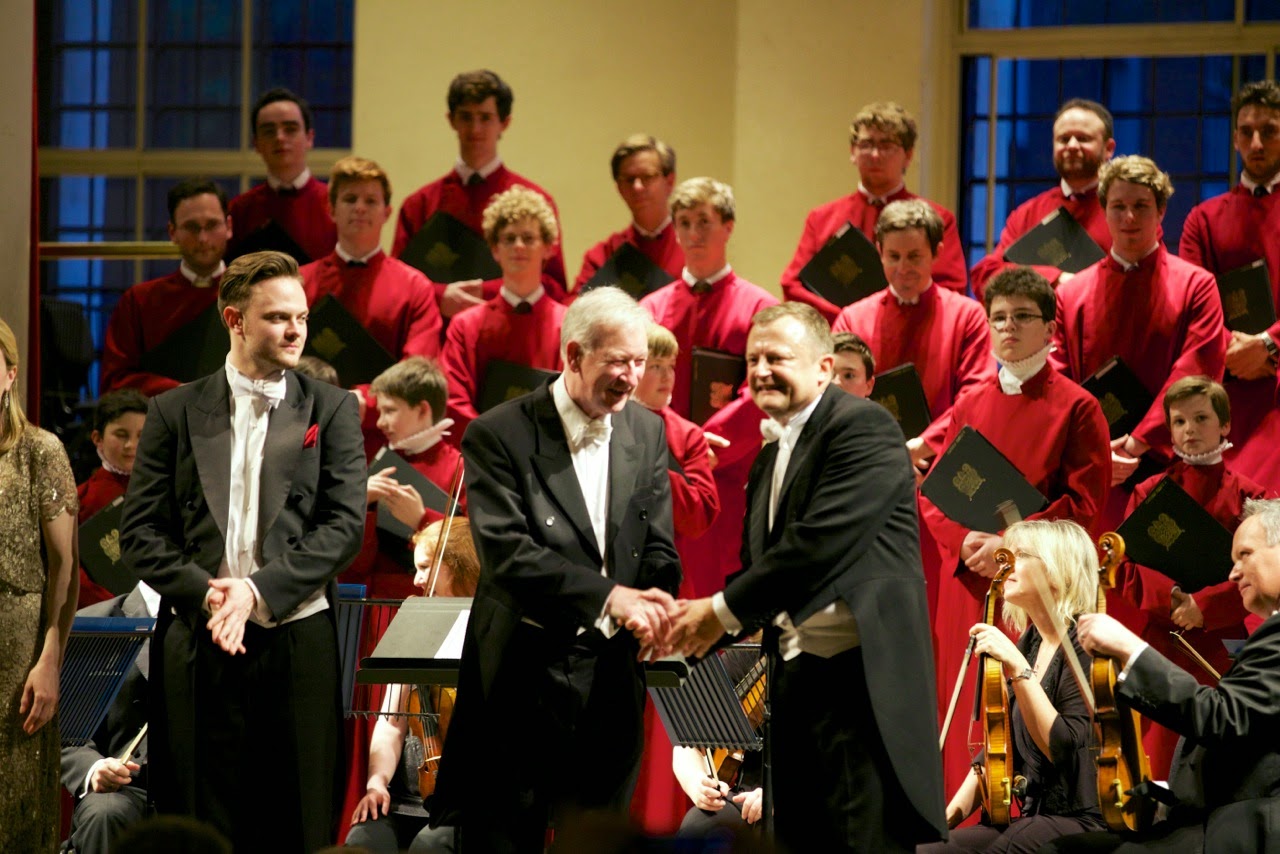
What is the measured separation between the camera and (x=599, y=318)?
354 cm

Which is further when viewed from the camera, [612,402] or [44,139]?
[44,139]

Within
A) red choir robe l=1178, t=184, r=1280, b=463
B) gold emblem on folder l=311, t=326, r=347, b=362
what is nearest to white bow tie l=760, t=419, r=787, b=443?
gold emblem on folder l=311, t=326, r=347, b=362

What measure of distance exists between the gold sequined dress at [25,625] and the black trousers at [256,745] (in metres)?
0.48

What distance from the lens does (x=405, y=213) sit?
288 inches

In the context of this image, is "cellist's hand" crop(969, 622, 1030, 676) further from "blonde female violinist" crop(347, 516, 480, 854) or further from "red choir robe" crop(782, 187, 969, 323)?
"red choir robe" crop(782, 187, 969, 323)

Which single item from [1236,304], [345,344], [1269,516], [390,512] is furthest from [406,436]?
[1236,304]

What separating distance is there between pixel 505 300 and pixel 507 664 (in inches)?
119

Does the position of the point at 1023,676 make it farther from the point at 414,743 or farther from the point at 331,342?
the point at 331,342

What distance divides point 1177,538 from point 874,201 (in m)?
2.21

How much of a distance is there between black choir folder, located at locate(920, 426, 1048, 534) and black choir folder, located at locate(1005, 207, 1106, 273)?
5.09 feet

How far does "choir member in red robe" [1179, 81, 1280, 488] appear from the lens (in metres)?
6.05

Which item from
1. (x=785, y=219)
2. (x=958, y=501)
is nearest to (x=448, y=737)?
(x=958, y=501)

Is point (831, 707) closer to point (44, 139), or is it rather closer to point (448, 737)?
point (448, 737)

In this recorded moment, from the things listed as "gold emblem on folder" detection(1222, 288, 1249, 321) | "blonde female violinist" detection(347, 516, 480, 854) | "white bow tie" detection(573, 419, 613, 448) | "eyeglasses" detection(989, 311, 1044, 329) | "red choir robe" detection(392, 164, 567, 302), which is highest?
"red choir robe" detection(392, 164, 567, 302)
